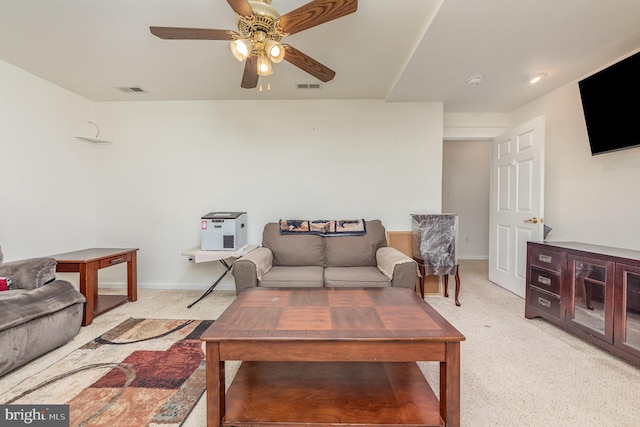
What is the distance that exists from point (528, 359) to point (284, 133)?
327 cm

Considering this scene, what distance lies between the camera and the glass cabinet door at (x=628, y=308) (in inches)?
68.7

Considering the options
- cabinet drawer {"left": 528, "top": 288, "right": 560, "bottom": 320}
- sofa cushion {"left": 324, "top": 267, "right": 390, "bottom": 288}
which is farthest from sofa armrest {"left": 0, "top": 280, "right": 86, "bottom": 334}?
cabinet drawer {"left": 528, "top": 288, "right": 560, "bottom": 320}

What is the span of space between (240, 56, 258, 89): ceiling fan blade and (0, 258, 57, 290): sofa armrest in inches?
86.4

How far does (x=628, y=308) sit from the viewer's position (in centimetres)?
178

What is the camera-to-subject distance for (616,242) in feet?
7.86

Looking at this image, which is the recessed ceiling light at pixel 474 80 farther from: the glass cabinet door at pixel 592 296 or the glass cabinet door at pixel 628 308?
the glass cabinet door at pixel 628 308

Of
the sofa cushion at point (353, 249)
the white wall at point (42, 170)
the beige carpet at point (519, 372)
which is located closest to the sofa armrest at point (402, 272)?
the sofa cushion at point (353, 249)

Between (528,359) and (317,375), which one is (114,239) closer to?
(317,375)

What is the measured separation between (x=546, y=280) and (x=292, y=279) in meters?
2.31

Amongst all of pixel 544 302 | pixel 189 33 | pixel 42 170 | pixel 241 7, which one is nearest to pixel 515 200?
pixel 544 302

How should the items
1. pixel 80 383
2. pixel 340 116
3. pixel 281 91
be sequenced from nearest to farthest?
pixel 80 383, pixel 281 91, pixel 340 116

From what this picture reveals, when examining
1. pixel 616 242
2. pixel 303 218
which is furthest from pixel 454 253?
pixel 303 218

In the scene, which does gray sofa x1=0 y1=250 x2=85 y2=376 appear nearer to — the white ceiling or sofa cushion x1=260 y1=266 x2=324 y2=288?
sofa cushion x1=260 y1=266 x2=324 y2=288

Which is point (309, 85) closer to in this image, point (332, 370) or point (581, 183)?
point (332, 370)
